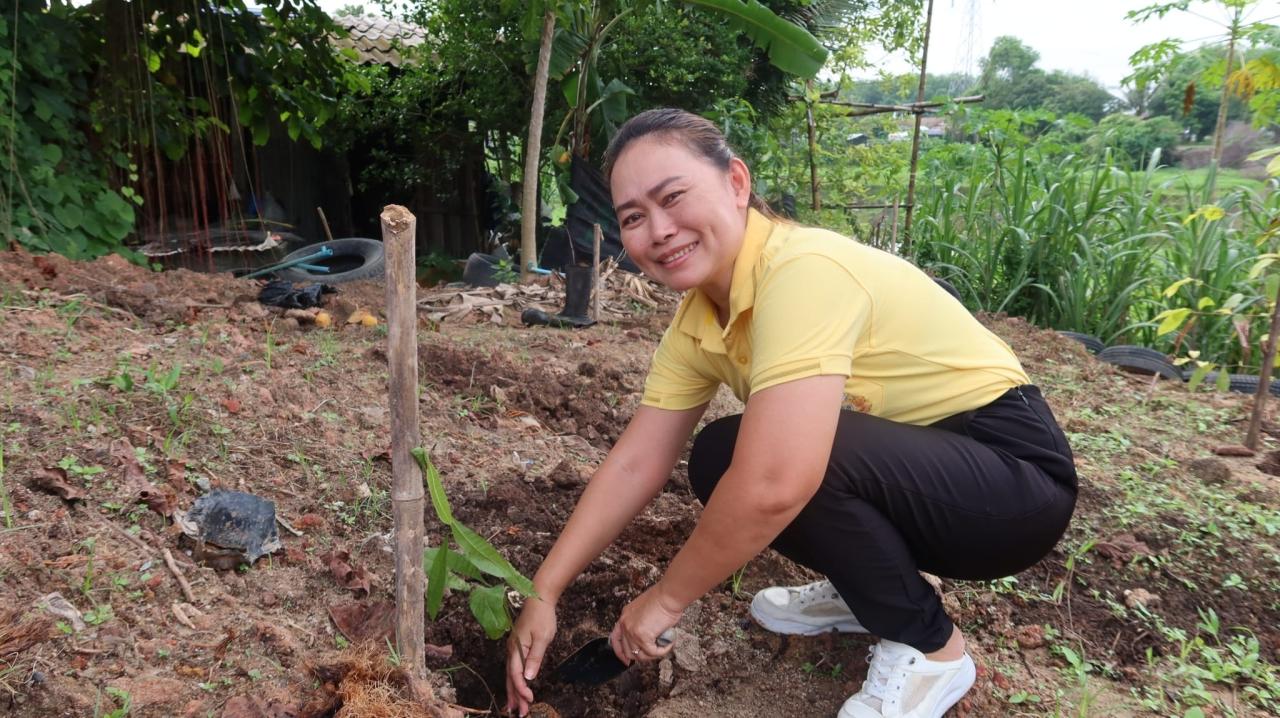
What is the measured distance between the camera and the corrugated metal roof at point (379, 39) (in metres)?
8.74

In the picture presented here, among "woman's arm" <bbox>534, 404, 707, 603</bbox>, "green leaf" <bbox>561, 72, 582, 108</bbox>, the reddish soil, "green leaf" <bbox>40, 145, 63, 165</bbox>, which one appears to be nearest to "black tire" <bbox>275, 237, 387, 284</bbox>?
"green leaf" <bbox>40, 145, 63, 165</bbox>

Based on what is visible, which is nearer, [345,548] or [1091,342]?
[345,548]

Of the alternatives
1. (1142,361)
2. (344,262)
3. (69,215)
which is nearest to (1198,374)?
(1142,361)

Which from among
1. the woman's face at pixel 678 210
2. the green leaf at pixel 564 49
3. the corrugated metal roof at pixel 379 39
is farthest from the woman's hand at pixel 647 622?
the corrugated metal roof at pixel 379 39

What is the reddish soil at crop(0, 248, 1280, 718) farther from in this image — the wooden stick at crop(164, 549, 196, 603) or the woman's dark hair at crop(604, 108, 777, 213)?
the woman's dark hair at crop(604, 108, 777, 213)

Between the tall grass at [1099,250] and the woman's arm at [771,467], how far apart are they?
413 cm

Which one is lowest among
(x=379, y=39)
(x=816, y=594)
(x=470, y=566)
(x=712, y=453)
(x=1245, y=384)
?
(x=1245, y=384)

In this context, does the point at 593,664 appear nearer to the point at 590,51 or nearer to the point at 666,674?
the point at 666,674

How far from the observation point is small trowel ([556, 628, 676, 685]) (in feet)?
5.03

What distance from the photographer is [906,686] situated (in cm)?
138

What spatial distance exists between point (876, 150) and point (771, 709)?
Result: 33.6 feet

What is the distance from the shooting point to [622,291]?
5469 mm

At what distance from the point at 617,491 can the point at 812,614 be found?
0.51m

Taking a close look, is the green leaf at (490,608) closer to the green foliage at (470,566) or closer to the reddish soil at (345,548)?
the green foliage at (470,566)
